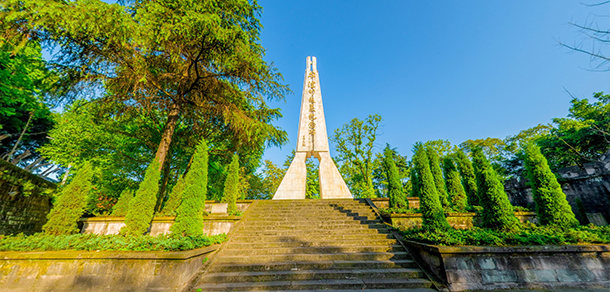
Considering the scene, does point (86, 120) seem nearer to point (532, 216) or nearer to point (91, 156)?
point (91, 156)

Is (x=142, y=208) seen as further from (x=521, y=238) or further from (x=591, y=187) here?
(x=591, y=187)

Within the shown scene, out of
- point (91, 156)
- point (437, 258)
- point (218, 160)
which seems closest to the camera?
point (437, 258)

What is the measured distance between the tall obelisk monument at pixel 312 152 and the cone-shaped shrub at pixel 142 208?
643 centimetres

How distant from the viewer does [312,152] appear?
45.7 feet

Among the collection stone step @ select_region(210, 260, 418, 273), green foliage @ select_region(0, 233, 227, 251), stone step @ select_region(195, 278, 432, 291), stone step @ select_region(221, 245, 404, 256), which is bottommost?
stone step @ select_region(195, 278, 432, 291)

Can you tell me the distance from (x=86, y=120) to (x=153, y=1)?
29.9ft

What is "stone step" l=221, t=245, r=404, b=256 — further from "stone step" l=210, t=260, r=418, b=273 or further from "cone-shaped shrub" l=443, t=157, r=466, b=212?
"cone-shaped shrub" l=443, t=157, r=466, b=212

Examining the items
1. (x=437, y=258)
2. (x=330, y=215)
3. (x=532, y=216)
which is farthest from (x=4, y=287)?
(x=532, y=216)

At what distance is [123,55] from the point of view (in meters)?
7.21

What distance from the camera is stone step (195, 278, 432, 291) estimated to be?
4.13m

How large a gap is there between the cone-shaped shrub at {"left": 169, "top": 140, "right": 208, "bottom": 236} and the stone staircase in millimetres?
1094

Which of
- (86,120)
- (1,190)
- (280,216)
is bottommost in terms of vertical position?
(280,216)

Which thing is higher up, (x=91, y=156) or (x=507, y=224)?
(x=91, y=156)

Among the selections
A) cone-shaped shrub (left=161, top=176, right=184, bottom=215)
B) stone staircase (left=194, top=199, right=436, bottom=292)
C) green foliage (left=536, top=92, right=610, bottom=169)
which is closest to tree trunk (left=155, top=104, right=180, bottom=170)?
cone-shaped shrub (left=161, top=176, right=184, bottom=215)
